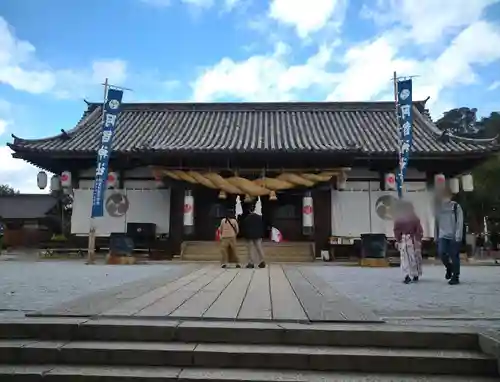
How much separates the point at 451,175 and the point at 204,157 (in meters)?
10.3

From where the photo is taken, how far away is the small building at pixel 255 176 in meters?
16.4

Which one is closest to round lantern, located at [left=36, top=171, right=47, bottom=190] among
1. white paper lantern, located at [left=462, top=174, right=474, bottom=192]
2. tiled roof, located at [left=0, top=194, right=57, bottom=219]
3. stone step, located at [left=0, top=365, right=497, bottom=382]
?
stone step, located at [left=0, top=365, right=497, bottom=382]

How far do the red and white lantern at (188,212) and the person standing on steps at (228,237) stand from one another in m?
5.08

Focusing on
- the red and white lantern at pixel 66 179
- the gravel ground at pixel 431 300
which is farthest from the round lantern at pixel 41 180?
the gravel ground at pixel 431 300

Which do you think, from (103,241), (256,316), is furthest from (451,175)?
(256,316)

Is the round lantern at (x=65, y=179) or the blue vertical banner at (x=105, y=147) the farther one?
the round lantern at (x=65, y=179)

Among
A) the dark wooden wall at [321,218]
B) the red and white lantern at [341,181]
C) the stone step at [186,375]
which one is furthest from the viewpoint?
the dark wooden wall at [321,218]

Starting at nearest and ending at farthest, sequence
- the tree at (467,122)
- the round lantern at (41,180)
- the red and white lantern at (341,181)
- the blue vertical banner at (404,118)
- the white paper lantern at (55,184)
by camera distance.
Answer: the blue vertical banner at (404,118) < the red and white lantern at (341,181) < the round lantern at (41,180) < the white paper lantern at (55,184) < the tree at (467,122)

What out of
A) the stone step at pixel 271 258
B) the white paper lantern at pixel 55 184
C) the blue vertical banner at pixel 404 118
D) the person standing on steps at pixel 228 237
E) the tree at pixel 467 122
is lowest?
the stone step at pixel 271 258

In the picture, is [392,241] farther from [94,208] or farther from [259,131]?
[94,208]

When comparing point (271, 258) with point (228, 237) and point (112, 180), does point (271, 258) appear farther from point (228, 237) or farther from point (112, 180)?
point (112, 180)

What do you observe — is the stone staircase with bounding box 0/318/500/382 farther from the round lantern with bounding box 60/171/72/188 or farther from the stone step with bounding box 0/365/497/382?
the round lantern with bounding box 60/171/72/188

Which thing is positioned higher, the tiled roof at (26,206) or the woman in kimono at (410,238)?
the tiled roof at (26,206)

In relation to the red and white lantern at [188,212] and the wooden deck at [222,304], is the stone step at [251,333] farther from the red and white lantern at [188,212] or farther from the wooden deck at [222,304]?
the red and white lantern at [188,212]
